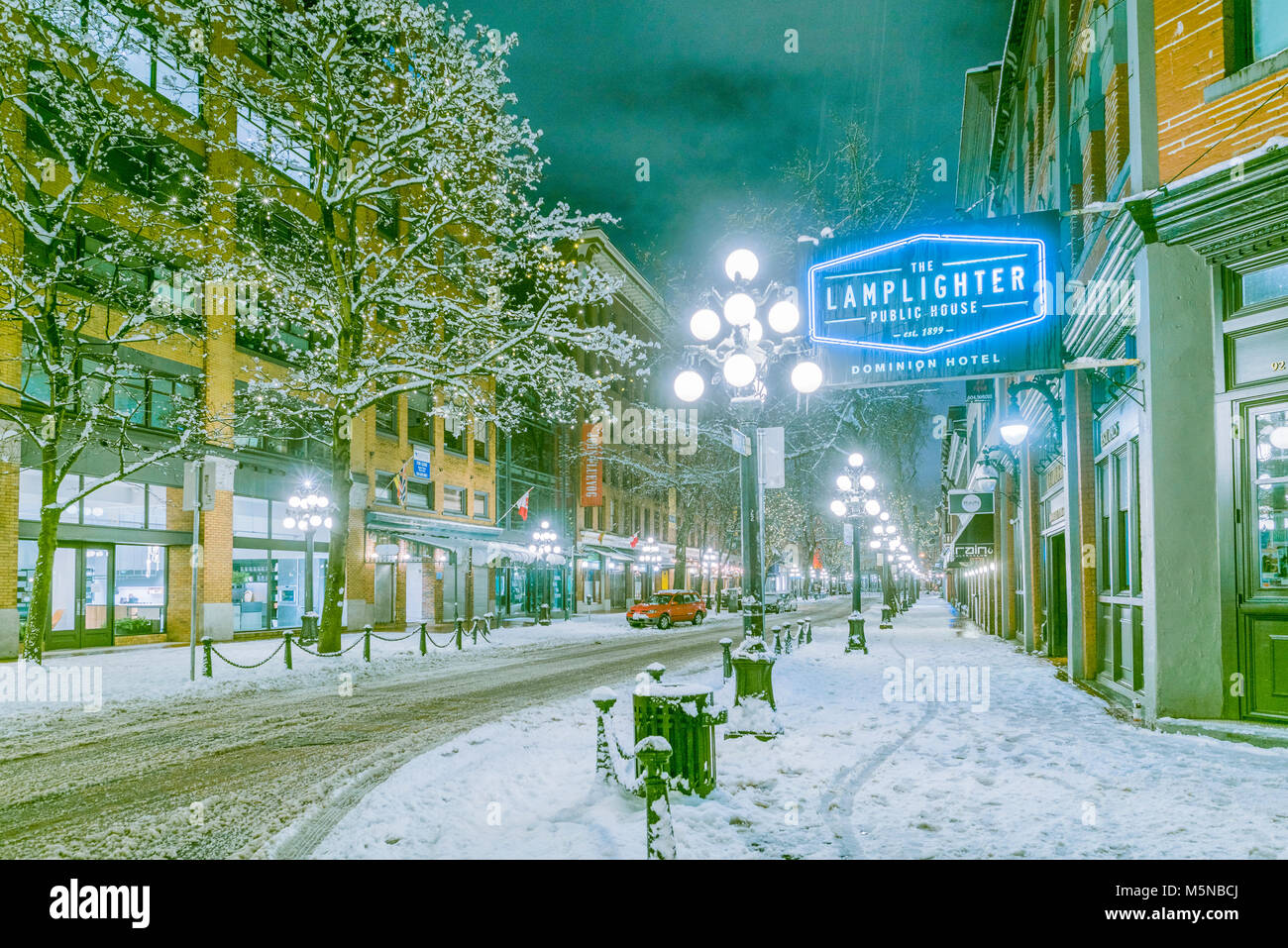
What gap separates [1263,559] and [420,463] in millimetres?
29391

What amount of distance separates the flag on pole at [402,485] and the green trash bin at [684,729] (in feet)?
86.0

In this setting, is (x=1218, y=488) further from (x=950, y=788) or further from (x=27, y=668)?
(x=27, y=668)

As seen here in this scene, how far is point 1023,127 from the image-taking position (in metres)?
20.0

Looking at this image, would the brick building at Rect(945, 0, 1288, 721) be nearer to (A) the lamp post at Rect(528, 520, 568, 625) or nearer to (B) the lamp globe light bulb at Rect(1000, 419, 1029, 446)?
(B) the lamp globe light bulb at Rect(1000, 419, 1029, 446)


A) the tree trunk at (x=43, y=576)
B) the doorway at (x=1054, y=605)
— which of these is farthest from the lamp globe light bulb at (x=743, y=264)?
the tree trunk at (x=43, y=576)

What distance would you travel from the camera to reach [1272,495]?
317 inches

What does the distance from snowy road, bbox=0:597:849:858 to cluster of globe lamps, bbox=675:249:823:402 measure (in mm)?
5244

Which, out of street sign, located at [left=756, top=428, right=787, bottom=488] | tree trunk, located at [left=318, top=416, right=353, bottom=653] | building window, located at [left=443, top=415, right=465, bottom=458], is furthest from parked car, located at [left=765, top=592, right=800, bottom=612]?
street sign, located at [left=756, top=428, right=787, bottom=488]

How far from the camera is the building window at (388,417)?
3106 centimetres

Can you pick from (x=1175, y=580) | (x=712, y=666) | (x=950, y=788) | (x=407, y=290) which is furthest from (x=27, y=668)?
(x=1175, y=580)

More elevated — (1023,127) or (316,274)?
(1023,127)

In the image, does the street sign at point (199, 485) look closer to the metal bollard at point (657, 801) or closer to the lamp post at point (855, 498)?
the metal bollard at point (657, 801)

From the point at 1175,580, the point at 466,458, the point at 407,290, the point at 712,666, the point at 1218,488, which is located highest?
the point at 407,290
